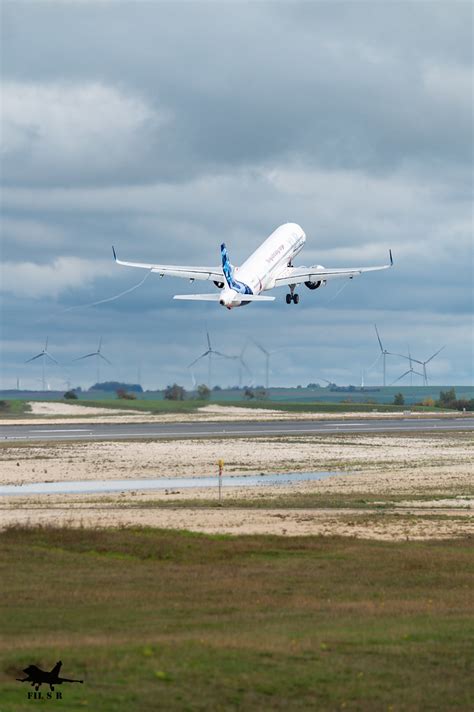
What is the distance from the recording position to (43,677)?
2398 centimetres

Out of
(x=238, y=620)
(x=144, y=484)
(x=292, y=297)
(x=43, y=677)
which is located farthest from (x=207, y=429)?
(x=43, y=677)

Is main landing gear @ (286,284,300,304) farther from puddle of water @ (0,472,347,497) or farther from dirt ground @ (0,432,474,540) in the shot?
puddle of water @ (0,472,347,497)

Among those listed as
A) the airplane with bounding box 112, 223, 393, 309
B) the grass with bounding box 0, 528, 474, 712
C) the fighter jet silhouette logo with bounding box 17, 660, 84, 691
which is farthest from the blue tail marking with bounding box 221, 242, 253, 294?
the fighter jet silhouette logo with bounding box 17, 660, 84, 691

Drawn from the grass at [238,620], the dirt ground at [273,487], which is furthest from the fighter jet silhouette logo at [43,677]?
the dirt ground at [273,487]

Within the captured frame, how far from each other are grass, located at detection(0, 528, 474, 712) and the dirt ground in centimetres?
720

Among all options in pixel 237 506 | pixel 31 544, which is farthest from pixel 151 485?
pixel 31 544

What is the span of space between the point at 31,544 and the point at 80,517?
12267 millimetres

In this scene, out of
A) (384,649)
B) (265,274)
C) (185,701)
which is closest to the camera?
(185,701)

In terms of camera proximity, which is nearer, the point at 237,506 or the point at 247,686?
the point at 247,686

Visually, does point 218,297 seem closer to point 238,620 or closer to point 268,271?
point 268,271

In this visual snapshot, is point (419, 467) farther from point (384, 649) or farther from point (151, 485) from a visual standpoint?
point (384, 649)

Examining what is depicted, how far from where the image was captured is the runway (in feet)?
442

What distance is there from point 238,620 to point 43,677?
9.18 m

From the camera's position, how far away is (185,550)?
153ft
